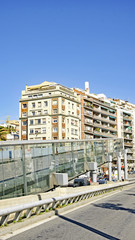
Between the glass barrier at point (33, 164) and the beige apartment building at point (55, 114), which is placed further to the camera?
→ the beige apartment building at point (55, 114)

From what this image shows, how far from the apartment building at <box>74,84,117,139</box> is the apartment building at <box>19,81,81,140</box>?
5.97 m

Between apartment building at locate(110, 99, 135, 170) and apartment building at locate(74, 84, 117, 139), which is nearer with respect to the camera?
apartment building at locate(74, 84, 117, 139)

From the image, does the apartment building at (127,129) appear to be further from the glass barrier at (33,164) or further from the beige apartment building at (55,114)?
the glass barrier at (33,164)

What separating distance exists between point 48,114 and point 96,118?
22465 mm

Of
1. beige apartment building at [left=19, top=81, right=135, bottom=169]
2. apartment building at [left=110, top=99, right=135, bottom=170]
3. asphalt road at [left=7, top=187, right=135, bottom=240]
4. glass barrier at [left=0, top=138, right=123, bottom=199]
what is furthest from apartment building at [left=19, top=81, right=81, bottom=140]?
asphalt road at [left=7, top=187, right=135, bottom=240]

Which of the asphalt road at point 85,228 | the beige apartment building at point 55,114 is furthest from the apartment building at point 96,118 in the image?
the asphalt road at point 85,228

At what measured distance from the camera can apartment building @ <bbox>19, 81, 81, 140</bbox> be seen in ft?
223

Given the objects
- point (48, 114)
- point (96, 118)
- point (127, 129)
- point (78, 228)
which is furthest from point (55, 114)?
point (78, 228)

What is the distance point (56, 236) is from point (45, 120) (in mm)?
60974

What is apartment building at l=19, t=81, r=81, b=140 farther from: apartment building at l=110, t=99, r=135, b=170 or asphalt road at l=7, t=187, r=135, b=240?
asphalt road at l=7, t=187, r=135, b=240

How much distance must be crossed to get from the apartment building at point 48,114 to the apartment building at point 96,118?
5.97 m

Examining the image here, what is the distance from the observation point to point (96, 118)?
286ft

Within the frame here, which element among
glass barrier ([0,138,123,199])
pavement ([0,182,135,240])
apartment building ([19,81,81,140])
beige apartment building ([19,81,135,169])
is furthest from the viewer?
beige apartment building ([19,81,135,169])

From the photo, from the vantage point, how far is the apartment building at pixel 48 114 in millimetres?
68000
